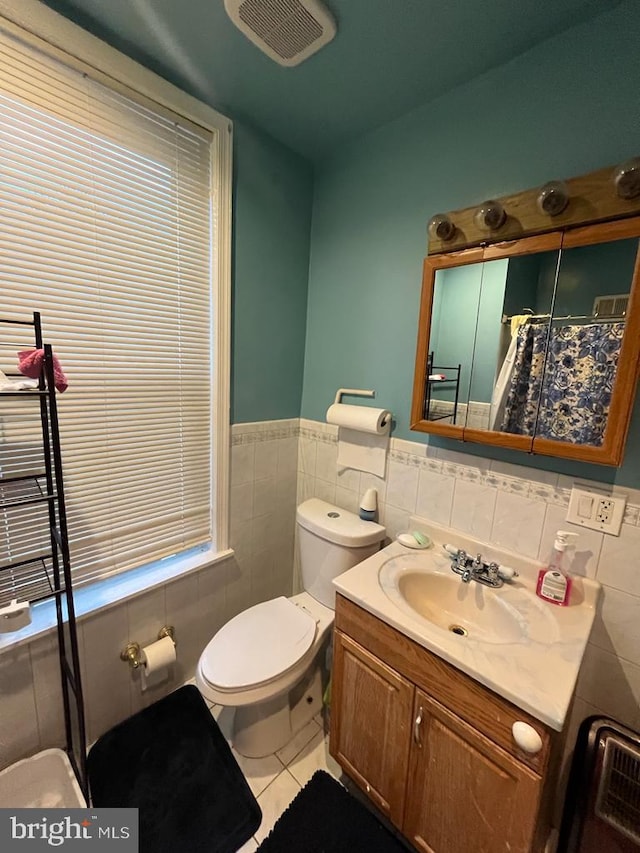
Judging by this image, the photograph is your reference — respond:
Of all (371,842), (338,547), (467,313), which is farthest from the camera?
(338,547)

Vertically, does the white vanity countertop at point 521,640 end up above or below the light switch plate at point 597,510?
below

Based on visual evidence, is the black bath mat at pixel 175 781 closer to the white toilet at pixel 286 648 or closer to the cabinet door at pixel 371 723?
the white toilet at pixel 286 648

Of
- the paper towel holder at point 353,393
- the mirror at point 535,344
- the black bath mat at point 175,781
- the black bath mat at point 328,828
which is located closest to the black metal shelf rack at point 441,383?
the mirror at point 535,344

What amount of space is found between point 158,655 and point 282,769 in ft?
2.11

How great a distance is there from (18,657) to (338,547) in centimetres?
113

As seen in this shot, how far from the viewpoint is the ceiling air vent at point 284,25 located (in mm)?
951

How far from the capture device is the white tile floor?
1.21m

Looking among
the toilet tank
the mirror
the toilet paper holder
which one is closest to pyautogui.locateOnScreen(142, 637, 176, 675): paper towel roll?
the toilet paper holder

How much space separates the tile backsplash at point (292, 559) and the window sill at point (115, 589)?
4 cm

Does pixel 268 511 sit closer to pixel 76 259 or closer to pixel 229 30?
pixel 76 259

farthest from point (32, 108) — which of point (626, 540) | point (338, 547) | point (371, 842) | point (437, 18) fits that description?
point (371, 842)

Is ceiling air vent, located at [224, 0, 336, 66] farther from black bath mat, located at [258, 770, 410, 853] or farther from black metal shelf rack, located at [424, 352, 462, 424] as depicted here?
black bath mat, located at [258, 770, 410, 853]

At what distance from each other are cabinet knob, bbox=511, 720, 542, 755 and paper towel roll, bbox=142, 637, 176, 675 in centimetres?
125

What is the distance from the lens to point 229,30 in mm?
1059
